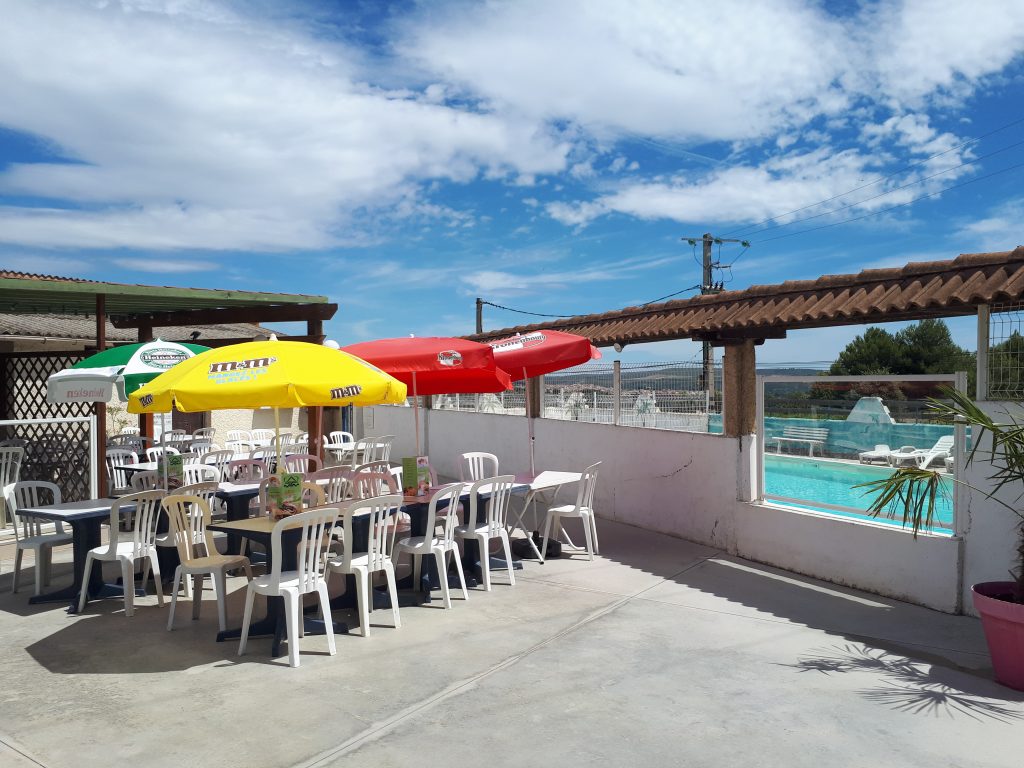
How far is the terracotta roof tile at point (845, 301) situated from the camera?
5691 millimetres

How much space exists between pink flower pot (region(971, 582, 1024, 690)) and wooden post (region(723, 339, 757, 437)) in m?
3.34

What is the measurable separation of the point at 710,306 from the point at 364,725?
19.5 feet

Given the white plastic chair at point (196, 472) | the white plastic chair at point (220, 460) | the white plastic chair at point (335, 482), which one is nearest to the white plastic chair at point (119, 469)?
the white plastic chair at point (220, 460)

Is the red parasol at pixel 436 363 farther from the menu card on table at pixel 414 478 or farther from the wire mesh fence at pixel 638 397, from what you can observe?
the wire mesh fence at pixel 638 397

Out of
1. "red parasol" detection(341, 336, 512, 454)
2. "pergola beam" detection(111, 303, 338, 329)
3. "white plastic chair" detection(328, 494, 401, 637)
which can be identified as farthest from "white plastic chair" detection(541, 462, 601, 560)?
"pergola beam" detection(111, 303, 338, 329)

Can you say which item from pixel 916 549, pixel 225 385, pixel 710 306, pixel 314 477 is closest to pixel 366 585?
pixel 225 385

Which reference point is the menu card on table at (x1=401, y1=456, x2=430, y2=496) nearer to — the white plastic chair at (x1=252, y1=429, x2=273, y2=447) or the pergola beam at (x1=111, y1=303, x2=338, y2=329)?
the pergola beam at (x1=111, y1=303, x2=338, y2=329)

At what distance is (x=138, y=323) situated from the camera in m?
12.0

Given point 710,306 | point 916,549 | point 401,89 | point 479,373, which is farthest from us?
point 401,89

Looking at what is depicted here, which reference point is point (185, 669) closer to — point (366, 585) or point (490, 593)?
point (366, 585)

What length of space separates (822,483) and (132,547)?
6018 millimetres

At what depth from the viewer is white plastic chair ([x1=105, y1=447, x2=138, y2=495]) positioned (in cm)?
965

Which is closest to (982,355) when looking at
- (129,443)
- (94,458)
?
(94,458)

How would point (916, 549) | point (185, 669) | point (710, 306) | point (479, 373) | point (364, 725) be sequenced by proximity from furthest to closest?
point (710, 306) → point (479, 373) → point (916, 549) → point (185, 669) → point (364, 725)
